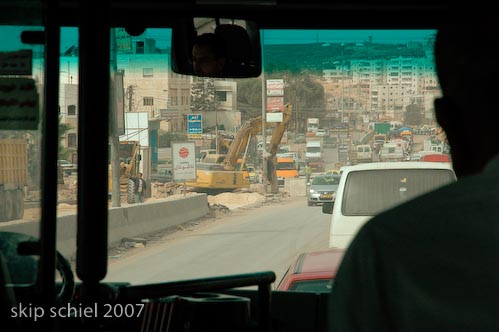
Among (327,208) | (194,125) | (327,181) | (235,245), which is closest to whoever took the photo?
(194,125)

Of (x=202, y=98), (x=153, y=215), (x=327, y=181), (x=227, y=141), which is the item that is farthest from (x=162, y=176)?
(x=327, y=181)

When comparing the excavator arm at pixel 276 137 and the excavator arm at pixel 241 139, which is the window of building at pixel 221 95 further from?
the excavator arm at pixel 276 137

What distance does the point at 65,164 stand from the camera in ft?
6.66

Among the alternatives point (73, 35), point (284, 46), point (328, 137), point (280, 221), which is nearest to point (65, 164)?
point (73, 35)

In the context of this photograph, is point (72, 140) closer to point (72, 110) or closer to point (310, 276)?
point (72, 110)

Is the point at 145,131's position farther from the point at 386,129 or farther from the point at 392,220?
the point at 392,220

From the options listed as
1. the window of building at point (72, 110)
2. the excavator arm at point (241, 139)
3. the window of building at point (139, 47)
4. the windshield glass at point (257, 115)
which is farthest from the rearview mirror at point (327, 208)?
the window of building at point (72, 110)

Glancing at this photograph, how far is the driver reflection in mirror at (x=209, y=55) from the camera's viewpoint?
2.50 m

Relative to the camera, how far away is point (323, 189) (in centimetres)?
1117

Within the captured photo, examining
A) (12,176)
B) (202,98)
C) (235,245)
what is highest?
(202,98)

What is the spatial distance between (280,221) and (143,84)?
268 inches

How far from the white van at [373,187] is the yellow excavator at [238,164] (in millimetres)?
1057

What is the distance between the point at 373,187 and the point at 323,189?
2.15m

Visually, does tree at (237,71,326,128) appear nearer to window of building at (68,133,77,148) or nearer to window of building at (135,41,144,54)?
window of building at (135,41,144,54)
